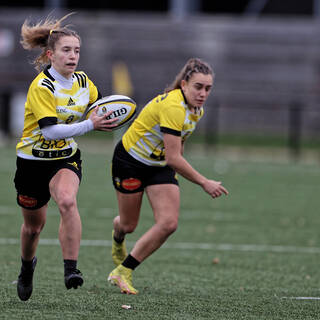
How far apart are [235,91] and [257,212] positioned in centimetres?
1688

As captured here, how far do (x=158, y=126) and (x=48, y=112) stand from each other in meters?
1.24

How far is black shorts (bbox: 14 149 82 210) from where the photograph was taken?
5941 mm

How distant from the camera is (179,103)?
6.54m

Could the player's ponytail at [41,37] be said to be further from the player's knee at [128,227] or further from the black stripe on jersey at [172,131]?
the player's knee at [128,227]

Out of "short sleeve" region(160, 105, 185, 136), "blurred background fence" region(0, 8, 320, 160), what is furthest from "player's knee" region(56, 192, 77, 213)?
"blurred background fence" region(0, 8, 320, 160)

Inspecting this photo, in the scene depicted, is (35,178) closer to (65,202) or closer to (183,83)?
(65,202)

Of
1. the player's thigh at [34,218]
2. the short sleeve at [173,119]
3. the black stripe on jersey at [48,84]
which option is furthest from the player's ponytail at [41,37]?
the player's thigh at [34,218]

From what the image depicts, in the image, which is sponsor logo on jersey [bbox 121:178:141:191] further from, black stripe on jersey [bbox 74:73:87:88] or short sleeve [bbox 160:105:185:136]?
black stripe on jersey [bbox 74:73:87:88]

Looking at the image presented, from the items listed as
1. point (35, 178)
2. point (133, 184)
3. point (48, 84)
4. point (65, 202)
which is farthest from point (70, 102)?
point (133, 184)

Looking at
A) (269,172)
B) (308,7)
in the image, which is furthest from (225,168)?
(308,7)

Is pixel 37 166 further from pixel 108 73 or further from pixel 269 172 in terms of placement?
pixel 108 73

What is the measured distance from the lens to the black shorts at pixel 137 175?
6762mm

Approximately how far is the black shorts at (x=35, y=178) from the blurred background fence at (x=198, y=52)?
71.5 ft

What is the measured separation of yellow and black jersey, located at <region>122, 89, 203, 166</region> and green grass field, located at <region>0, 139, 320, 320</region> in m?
1.05
